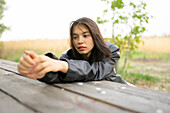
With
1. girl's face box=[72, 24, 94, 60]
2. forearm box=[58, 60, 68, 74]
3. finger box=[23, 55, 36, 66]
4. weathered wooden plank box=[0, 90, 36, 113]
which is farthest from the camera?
girl's face box=[72, 24, 94, 60]

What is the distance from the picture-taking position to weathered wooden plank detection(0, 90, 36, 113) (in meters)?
0.73

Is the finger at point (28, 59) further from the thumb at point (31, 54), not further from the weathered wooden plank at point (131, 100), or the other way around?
the weathered wooden plank at point (131, 100)

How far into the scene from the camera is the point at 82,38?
178cm

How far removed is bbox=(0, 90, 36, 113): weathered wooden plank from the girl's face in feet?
3.38

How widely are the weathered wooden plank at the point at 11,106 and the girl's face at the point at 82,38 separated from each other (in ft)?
3.38

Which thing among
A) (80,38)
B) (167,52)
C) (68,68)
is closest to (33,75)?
(68,68)

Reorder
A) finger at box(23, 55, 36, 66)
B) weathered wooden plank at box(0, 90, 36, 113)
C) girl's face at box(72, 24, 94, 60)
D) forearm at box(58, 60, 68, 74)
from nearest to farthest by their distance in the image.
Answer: weathered wooden plank at box(0, 90, 36, 113) < finger at box(23, 55, 36, 66) < forearm at box(58, 60, 68, 74) < girl's face at box(72, 24, 94, 60)

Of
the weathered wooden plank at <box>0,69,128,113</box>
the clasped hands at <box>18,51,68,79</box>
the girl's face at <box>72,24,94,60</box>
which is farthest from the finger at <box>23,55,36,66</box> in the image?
the girl's face at <box>72,24,94,60</box>

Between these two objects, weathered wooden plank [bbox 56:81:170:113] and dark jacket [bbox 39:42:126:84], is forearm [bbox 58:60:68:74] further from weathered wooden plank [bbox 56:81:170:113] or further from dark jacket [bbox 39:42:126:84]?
weathered wooden plank [bbox 56:81:170:113]

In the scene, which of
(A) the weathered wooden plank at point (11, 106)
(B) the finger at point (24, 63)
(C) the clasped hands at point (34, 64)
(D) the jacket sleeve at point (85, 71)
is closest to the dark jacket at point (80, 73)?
(D) the jacket sleeve at point (85, 71)

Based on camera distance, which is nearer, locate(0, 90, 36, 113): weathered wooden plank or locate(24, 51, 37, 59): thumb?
locate(0, 90, 36, 113): weathered wooden plank

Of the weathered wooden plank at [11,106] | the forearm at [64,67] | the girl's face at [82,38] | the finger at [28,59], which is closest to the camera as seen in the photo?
the weathered wooden plank at [11,106]

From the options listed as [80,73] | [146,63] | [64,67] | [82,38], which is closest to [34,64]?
[64,67]

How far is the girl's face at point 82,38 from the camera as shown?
70.1 inches
